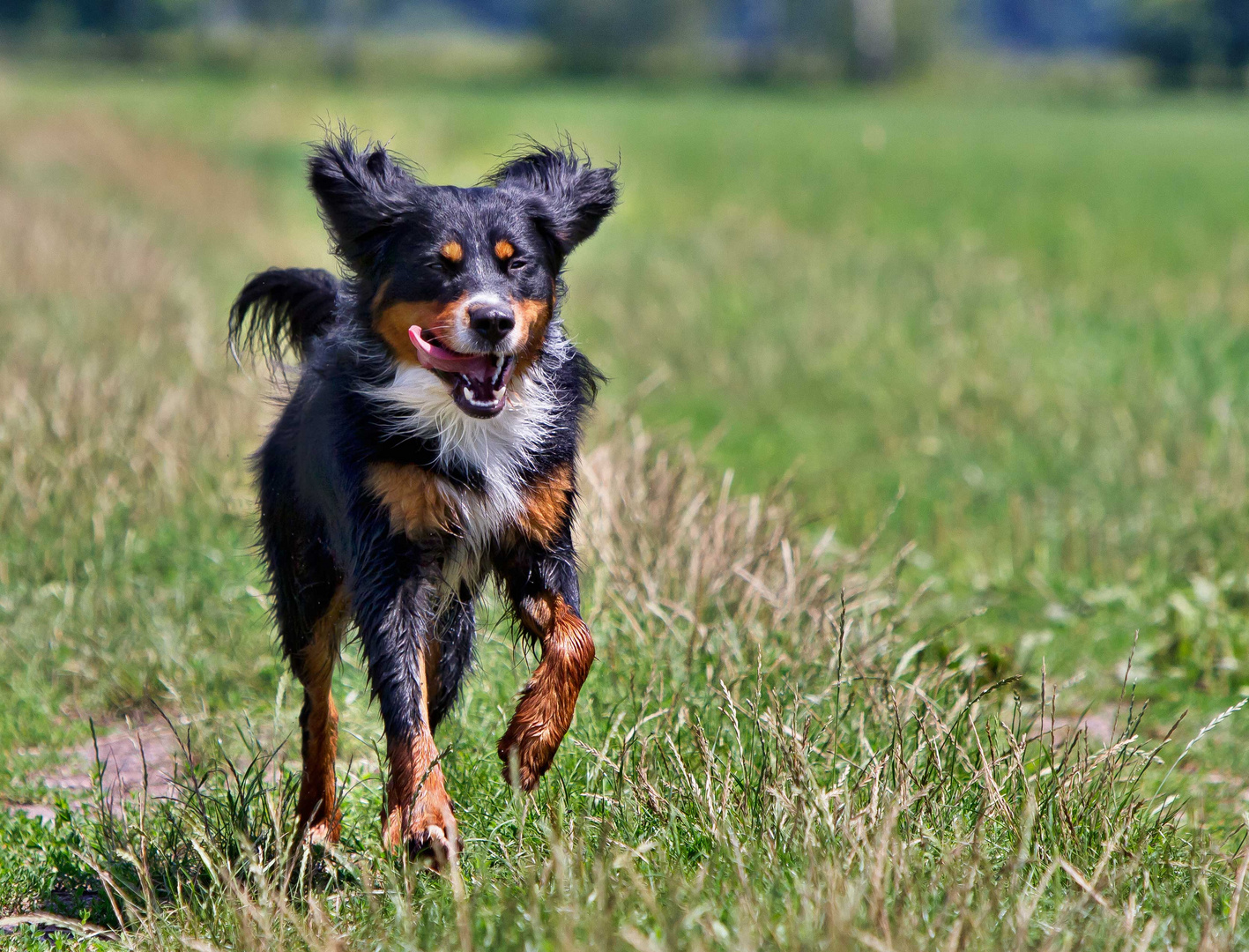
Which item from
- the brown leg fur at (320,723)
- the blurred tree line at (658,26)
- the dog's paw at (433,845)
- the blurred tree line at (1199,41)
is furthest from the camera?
the blurred tree line at (658,26)

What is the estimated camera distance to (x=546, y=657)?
11.1ft

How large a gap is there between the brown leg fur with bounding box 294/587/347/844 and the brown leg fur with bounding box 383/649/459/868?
57 cm

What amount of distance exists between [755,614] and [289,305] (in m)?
1.85

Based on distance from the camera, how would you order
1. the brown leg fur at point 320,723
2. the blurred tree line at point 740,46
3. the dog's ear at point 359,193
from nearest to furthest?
the dog's ear at point 359,193 → the brown leg fur at point 320,723 → the blurred tree line at point 740,46

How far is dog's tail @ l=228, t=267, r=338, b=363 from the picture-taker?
4309mm

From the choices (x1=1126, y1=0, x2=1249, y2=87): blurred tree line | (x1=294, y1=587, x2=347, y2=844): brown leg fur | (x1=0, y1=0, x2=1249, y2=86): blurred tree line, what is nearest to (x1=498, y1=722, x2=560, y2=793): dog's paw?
(x1=294, y1=587, x2=347, y2=844): brown leg fur

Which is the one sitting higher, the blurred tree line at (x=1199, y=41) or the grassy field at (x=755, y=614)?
the blurred tree line at (x=1199, y=41)

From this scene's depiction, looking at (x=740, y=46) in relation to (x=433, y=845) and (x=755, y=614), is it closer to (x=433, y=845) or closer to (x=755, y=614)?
(x=755, y=614)

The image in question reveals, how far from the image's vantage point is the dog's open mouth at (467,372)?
339cm

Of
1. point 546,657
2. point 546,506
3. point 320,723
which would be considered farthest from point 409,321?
point 320,723

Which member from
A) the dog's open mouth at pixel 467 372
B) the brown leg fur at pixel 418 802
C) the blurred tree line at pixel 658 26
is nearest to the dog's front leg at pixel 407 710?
the brown leg fur at pixel 418 802

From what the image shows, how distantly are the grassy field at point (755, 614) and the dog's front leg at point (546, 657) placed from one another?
0.18 m

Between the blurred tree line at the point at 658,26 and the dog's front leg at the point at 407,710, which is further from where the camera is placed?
the blurred tree line at the point at 658,26

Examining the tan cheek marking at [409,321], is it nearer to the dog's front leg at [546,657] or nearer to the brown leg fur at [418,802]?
the dog's front leg at [546,657]
